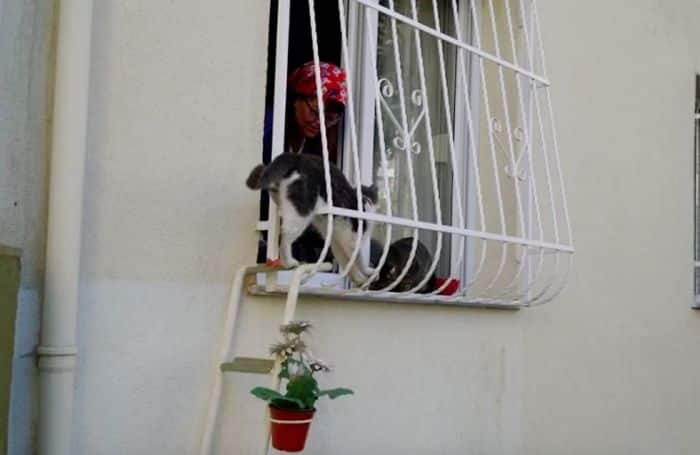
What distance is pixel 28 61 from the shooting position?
6.38ft

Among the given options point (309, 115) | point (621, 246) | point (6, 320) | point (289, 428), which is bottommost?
point (289, 428)

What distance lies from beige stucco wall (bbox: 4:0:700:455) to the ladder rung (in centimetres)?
8

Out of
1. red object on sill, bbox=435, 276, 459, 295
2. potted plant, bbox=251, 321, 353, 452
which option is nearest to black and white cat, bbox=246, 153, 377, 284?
potted plant, bbox=251, 321, 353, 452

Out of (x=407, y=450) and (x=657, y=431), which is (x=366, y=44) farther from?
(x=657, y=431)

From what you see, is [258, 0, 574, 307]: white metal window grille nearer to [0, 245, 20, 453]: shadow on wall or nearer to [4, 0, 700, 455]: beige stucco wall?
[4, 0, 700, 455]: beige stucco wall

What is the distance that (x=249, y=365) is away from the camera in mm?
2113

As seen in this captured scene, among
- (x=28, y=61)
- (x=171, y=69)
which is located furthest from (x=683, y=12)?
(x=28, y=61)

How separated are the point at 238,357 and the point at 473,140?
1.36 m

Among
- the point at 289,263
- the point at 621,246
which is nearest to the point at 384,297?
the point at 289,263

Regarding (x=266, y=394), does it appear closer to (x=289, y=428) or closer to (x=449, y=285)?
(x=289, y=428)

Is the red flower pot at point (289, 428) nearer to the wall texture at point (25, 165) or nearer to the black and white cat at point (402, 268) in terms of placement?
the wall texture at point (25, 165)

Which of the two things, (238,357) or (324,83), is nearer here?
(238,357)

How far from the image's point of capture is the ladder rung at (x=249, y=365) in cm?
208

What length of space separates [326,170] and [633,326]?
7.65 ft
